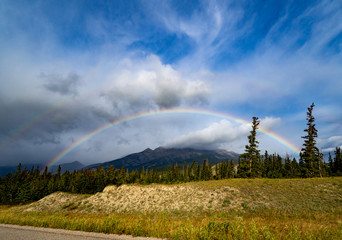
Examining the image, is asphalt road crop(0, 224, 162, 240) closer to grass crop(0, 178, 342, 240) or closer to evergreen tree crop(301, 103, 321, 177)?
A: grass crop(0, 178, 342, 240)

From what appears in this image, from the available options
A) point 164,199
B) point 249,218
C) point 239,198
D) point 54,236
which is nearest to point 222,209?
point 239,198

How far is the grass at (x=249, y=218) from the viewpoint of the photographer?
24.3 feet

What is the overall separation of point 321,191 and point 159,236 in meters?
28.9

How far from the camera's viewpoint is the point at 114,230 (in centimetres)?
796

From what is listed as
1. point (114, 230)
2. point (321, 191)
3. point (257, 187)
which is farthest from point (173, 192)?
point (114, 230)

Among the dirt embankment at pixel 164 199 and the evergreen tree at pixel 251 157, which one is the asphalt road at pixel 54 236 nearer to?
the dirt embankment at pixel 164 199

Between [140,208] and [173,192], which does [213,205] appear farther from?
[140,208]

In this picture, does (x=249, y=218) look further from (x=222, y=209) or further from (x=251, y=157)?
(x=251, y=157)

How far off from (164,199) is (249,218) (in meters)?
22.6

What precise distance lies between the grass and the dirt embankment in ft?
4.06

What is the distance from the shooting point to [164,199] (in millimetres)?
35469

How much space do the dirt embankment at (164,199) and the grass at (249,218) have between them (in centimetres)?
124

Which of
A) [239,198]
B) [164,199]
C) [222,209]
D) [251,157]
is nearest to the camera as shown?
[222,209]

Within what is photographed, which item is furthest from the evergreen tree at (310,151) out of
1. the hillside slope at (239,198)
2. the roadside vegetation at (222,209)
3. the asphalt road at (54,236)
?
the asphalt road at (54,236)
